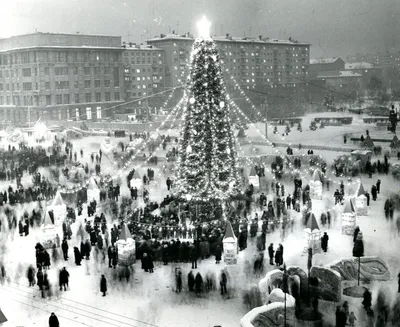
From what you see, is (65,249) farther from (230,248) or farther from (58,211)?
(230,248)

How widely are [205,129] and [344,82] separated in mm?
102015

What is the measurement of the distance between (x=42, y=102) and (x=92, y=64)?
9.79m

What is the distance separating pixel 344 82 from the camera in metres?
117

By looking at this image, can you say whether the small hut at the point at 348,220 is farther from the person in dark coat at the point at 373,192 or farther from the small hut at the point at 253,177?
the small hut at the point at 253,177

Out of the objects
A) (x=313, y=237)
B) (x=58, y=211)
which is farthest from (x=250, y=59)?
(x=313, y=237)

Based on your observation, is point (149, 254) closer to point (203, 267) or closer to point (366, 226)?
point (203, 267)

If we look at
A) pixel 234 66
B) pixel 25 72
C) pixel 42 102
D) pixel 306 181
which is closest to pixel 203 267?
pixel 306 181

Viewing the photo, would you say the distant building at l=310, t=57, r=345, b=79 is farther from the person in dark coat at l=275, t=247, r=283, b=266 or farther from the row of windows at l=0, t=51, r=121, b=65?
the person in dark coat at l=275, t=247, r=283, b=266

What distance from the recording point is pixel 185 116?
22.5 meters

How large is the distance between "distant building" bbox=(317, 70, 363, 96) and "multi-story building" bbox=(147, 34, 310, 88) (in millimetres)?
8812

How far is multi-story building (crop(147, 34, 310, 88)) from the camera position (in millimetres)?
89250

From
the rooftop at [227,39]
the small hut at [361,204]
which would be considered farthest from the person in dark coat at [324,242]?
the rooftop at [227,39]

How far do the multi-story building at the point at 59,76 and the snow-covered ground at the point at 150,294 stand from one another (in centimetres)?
4817

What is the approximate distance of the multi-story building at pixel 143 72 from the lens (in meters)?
84.4
